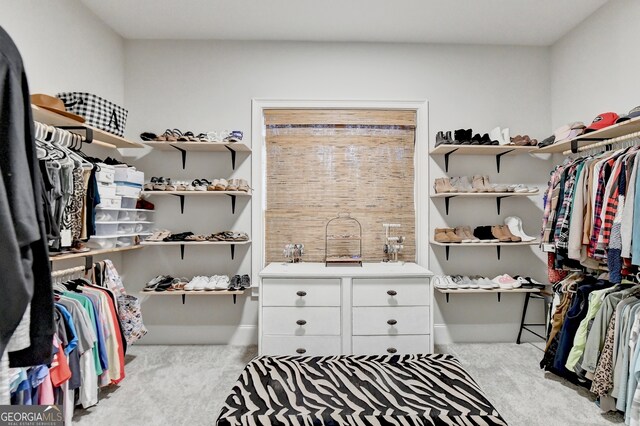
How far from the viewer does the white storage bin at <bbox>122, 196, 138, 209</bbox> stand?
9.55 feet

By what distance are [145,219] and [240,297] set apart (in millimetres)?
1133

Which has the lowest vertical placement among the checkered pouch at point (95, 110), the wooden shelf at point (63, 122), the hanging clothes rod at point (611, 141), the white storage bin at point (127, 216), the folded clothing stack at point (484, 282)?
the folded clothing stack at point (484, 282)

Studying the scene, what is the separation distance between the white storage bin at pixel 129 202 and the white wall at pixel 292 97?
0.37m

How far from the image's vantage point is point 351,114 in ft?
11.1

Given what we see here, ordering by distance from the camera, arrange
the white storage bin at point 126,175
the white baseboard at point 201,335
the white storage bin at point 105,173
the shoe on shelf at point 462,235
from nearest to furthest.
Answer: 1. the white storage bin at point 105,173
2. the white storage bin at point 126,175
3. the shoe on shelf at point 462,235
4. the white baseboard at point 201,335

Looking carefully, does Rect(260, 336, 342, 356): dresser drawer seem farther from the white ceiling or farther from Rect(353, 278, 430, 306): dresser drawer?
the white ceiling

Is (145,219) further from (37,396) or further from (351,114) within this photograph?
(351,114)

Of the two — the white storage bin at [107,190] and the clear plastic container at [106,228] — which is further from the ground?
the white storage bin at [107,190]

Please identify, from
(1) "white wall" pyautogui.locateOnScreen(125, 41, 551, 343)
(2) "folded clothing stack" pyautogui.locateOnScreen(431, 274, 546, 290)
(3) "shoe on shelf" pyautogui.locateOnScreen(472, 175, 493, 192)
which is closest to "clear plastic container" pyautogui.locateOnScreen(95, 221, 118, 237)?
(1) "white wall" pyautogui.locateOnScreen(125, 41, 551, 343)

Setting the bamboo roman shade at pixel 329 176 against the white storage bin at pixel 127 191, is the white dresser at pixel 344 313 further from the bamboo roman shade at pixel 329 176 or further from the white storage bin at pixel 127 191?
the white storage bin at pixel 127 191

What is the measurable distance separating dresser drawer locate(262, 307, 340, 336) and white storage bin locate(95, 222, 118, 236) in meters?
1.31

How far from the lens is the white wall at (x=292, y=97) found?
3342 millimetres

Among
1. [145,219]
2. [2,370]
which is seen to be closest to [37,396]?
[2,370]

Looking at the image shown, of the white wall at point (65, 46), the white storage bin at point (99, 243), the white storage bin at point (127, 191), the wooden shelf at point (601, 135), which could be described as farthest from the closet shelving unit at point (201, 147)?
the wooden shelf at point (601, 135)
